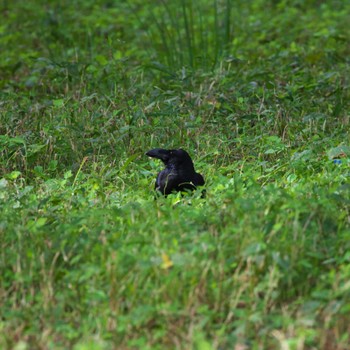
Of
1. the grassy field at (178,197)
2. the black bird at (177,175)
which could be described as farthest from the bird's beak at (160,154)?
the grassy field at (178,197)

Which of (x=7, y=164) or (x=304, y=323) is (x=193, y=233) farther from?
(x=7, y=164)

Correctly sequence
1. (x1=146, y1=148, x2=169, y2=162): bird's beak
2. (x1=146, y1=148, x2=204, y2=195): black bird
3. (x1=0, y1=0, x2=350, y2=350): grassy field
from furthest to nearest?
1. (x1=146, y1=148, x2=169, y2=162): bird's beak
2. (x1=146, y1=148, x2=204, y2=195): black bird
3. (x1=0, y1=0, x2=350, y2=350): grassy field

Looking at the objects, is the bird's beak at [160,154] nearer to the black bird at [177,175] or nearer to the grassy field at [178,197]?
the black bird at [177,175]

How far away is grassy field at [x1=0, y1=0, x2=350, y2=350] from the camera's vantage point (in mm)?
3521

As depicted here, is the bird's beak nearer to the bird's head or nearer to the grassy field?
the bird's head

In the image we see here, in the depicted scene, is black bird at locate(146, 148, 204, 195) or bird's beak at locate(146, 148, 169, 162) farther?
bird's beak at locate(146, 148, 169, 162)

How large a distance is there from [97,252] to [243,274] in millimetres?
664

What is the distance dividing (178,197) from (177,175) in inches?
14.4

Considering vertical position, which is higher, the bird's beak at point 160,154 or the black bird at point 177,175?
the bird's beak at point 160,154

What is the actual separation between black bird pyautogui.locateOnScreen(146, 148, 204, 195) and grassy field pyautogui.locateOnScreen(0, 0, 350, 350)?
11 cm

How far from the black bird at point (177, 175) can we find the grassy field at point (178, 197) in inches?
4.4

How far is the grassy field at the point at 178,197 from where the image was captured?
3521 millimetres

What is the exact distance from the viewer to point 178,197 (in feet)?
15.6

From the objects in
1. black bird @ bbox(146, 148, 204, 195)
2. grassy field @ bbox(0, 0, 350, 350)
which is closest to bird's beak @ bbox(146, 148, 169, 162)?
black bird @ bbox(146, 148, 204, 195)
